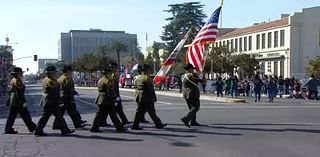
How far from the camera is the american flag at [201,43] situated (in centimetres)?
2511

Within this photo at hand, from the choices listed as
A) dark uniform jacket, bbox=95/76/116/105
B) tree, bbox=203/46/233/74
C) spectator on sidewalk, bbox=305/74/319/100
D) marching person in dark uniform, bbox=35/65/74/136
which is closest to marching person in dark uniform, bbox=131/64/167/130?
dark uniform jacket, bbox=95/76/116/105

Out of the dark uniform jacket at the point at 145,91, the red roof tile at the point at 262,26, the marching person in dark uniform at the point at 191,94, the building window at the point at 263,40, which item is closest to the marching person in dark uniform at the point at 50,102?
the dark uniform jacket at the point at 145,91

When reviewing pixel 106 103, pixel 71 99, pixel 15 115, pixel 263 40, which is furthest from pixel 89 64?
pixel 106 103

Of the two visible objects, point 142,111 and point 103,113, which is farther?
point 142,111

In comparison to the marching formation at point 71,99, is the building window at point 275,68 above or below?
above

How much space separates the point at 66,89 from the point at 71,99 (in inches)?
12.9

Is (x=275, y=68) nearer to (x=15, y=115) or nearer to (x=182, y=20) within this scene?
(x=182, y=20)

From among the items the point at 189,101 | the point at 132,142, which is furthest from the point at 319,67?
the point at 132,142

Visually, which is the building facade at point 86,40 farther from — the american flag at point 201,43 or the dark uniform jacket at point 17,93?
the dark uniform jacket at point 17,93

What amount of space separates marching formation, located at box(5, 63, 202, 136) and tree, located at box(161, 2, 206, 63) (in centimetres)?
6808

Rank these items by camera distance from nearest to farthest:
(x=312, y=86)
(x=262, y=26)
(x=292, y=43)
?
(x=312, y=86) → (x=292, y=43) → (x=262, y=26)

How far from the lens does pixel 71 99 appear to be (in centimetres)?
1560

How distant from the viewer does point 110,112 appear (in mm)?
14531

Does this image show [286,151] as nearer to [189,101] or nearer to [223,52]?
[189,101]
